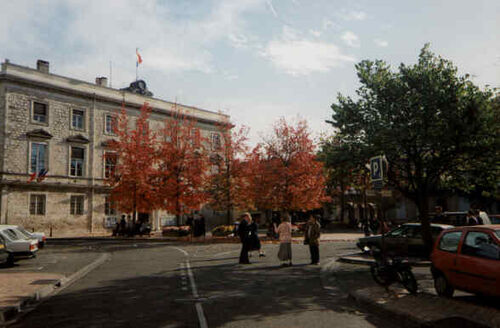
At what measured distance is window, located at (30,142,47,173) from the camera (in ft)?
114

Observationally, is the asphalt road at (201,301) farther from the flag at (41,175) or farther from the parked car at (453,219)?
the flag at (41,175)

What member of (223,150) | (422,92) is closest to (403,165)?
(422,92)

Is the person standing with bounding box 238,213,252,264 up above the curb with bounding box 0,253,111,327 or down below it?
above

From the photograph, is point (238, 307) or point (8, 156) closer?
point (238, 307)

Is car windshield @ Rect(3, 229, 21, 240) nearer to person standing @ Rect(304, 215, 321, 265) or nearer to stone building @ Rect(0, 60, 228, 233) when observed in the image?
person standing @ Rect(304, 215, 321, 265)

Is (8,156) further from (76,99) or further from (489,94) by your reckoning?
(489,94)

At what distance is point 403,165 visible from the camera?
52.9ft

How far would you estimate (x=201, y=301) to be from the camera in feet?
26.8

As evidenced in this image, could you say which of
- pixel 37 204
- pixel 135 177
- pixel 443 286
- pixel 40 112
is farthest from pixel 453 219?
pixel 40 112

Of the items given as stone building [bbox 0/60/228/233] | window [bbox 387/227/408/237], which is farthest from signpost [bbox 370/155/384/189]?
stone building [bbox 0/60/228/233]

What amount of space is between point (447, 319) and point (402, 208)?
48.8m

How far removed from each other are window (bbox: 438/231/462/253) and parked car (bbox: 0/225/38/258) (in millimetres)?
13696

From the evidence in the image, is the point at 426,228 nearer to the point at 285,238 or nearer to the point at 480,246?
the point at 285,238

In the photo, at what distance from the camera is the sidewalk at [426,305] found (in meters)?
6.14
